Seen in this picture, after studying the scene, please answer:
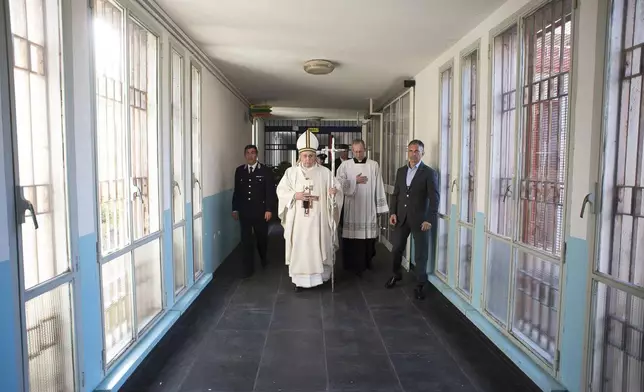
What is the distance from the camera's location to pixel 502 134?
10.8 ft

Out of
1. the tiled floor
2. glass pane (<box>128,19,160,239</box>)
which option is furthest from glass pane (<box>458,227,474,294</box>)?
glass pane (<box>128,19,160,239</box>)

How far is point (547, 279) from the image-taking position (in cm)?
268

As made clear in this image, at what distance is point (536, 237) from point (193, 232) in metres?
3.13

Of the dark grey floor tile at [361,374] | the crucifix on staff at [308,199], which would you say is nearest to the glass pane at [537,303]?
the dark grey floor tile at [361,374]

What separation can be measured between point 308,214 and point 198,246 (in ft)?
4.11

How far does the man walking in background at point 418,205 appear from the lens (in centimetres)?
424

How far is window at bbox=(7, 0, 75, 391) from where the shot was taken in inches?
68.7

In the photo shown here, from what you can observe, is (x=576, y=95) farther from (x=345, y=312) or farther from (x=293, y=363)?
(x=345, y=312)

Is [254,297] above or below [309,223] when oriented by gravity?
below

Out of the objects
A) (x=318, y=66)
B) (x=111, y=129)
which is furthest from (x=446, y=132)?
(x=111, y=129)

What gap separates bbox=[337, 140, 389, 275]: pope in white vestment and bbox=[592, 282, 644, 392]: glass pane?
319cm

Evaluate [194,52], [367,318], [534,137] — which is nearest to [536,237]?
[534,137]

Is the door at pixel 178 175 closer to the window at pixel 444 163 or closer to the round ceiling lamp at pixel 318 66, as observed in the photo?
the round ceiling lamp at pixel 318 66

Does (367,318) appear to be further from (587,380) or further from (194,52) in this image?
(194,52)
